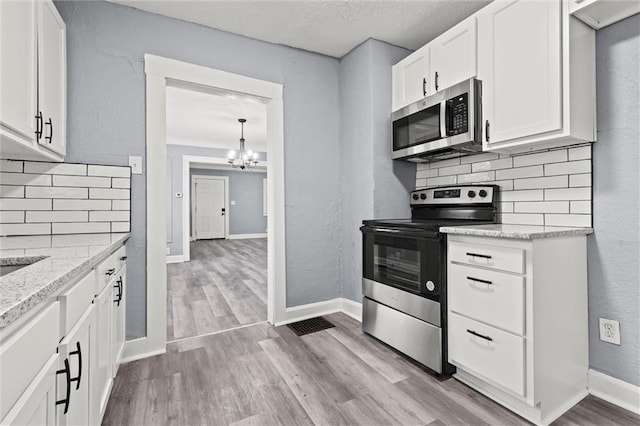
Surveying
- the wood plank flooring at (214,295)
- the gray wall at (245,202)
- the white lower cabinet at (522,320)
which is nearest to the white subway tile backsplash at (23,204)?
the wood plank flooring at (214,295)

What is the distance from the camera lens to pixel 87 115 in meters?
2.08

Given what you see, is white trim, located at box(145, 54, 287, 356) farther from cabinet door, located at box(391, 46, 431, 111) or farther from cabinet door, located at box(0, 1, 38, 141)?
cabinet door, located at box(391, 46, 431, 111)

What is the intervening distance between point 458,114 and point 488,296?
45.4 inches

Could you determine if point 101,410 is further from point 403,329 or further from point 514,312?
point 514,312

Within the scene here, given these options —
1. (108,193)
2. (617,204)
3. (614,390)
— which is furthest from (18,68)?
(614,390)

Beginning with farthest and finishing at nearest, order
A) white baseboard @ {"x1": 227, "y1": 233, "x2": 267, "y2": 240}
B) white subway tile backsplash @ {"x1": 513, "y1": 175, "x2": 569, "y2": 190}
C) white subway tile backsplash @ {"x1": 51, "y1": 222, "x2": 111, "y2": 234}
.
Result: white baseboard @ {"x1": 227, "y1": 233, "x2": 267, "y2": 240} → white subway tile backsplash @ {"x1": 51, "y1": 222, "x2": 111, "y2": 234} → white subway tile backsplash @ {"x1": 513, "y1": 175, "x2": 569, "y2": 190}

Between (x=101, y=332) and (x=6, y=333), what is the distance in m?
0.90

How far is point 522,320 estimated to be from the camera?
148 centimetres

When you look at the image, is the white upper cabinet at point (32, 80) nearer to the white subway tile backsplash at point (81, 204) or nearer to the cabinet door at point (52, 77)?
the cabinet door at point (52, 77)

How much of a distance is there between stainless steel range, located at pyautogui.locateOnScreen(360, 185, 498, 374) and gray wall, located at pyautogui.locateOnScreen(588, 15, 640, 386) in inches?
23.2

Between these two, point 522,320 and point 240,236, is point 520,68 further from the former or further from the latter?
point 240,236

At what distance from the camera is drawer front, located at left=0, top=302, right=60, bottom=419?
56 cm

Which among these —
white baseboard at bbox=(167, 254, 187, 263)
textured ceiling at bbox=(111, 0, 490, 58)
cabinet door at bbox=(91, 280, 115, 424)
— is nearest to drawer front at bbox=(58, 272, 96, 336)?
cabinet door at bbox=(91, 280, 115, 424)

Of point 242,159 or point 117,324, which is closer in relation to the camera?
point 117,324
